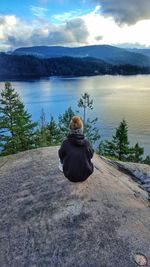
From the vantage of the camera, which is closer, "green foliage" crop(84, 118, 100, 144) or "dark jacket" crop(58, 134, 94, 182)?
"dark jacket" crop(58, 134, 94, 182)

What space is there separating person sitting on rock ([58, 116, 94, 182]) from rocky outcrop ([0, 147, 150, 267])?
0.58 meters

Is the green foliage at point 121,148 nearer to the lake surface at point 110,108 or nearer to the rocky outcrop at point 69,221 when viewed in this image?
the lake surface at point 110,108

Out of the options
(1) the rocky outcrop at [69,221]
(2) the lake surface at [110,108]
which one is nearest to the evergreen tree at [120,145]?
(2) the lake surface at [110,108]

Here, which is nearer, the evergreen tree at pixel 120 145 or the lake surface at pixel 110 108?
the evergreen tree at pixel 120 145

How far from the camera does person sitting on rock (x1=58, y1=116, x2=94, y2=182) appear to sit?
9969 mm

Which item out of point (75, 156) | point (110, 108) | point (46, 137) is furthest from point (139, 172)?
point (110, 108)

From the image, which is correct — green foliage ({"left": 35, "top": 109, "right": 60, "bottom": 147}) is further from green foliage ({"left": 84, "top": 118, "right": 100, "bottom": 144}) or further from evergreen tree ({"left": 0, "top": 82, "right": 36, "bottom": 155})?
green foliage ({"left": 84, "top": 118, "right": 100, "bottom": 144})

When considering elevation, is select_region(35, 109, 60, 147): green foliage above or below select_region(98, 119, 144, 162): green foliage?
above

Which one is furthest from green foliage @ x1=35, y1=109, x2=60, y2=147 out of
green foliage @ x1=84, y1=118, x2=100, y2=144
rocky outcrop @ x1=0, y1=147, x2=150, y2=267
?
rocky outcrop @ x1=0, y1=147, x2=150, y2=267

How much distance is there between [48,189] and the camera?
35.5 ft

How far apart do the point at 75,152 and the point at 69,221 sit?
7.06ft

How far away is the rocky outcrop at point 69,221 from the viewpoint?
8031 mm

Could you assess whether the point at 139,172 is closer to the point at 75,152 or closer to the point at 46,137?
the point at 75,152

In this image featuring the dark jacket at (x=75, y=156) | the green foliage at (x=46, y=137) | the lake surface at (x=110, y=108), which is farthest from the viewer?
the lake surface at (x=110, y=108)
